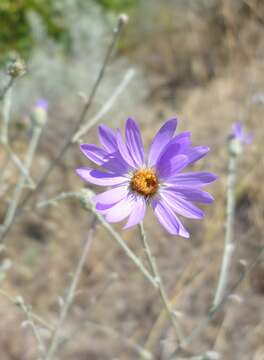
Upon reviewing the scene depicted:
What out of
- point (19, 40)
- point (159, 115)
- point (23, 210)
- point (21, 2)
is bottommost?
point (23, 210)

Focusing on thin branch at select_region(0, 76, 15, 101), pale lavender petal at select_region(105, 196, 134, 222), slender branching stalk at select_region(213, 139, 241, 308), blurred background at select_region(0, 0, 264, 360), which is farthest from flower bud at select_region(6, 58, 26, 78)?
slender branching stalk at select_region(213, 139, 241, 308)

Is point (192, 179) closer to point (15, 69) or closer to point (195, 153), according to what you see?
point (195, 153)

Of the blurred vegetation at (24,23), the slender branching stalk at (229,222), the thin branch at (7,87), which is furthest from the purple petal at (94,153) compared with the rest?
the blurred vegetation at (24,23)

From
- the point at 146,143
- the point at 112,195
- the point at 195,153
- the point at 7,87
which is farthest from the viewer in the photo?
the point at 146,143

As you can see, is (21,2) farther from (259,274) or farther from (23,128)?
(259,274)

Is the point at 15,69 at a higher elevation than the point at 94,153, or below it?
higher

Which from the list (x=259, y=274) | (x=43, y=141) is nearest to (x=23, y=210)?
(x=259, y=274)

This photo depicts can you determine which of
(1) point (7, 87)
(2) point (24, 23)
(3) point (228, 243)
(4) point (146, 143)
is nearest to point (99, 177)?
(1) point (7, 87)
